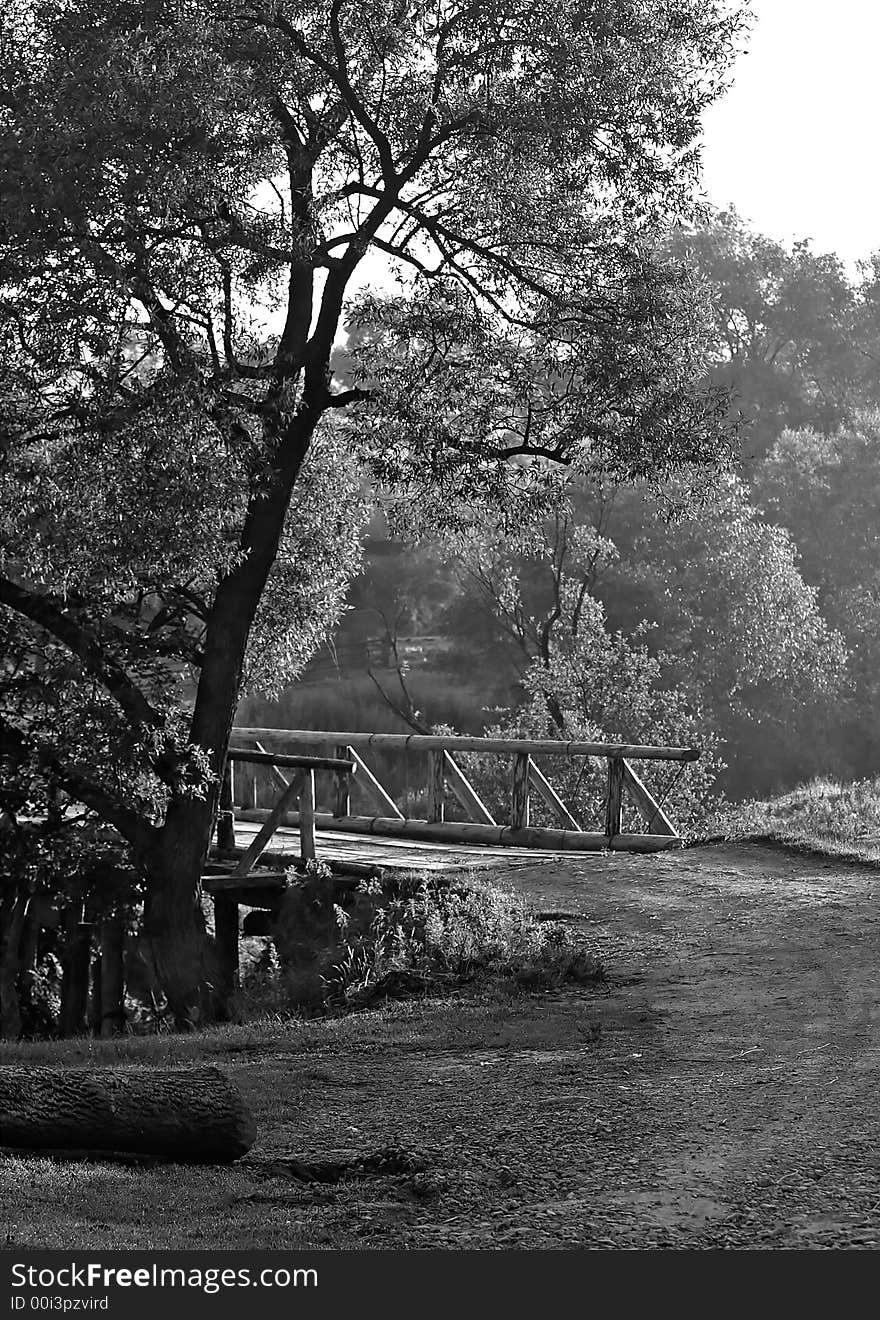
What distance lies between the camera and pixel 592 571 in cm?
3456

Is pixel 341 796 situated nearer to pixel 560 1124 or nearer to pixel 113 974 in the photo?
pixel 113 974

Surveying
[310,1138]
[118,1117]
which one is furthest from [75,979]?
[118,1117]

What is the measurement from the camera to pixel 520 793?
1736cm

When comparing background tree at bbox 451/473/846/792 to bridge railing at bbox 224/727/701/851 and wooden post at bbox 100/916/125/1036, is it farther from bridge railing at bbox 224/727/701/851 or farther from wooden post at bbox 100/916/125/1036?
wooden post at bbox 100/916/125/1036

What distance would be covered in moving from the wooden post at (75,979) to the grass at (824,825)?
Result: 6.40 meters

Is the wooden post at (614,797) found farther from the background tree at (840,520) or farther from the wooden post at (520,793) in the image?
the background tree at (840,520)

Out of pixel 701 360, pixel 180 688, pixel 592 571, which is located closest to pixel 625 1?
pixel 701 360

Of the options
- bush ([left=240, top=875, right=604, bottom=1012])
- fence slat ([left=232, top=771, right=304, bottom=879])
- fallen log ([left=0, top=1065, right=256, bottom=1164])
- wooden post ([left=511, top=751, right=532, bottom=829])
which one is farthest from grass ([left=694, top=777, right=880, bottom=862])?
fallen log ([left=0, top=1065, right=256, bottom=1164])

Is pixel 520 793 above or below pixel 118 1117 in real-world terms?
above

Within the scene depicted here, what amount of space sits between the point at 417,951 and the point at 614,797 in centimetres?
599

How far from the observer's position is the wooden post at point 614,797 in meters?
16.7

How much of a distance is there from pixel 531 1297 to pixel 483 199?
998 cm

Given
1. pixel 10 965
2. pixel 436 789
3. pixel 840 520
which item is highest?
pixel 840 520

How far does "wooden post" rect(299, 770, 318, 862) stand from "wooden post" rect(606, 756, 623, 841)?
3351mm
